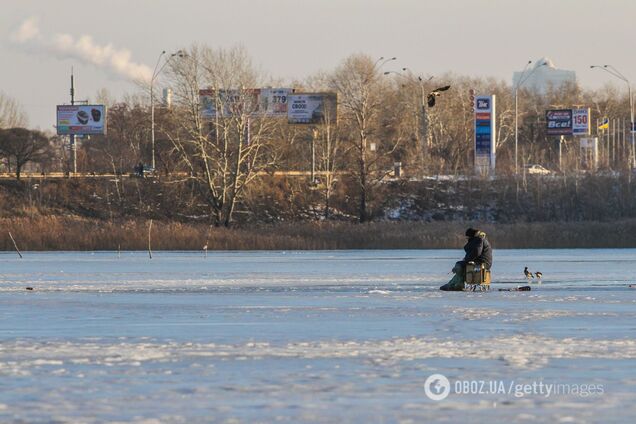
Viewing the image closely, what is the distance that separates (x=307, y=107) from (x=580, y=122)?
31825mm

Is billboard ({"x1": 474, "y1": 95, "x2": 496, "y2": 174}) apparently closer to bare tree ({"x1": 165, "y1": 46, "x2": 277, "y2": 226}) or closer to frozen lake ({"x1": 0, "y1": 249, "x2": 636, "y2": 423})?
bare tree ({"x1": 165, "y1": 46, "x2": 277, "y2": 226})

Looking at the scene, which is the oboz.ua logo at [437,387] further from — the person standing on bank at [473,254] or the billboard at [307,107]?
the billboard at [307,107]

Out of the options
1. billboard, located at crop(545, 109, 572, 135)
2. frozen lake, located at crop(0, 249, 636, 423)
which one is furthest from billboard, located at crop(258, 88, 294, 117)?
frozen lake, located at crop(0, 249, 636, 423)

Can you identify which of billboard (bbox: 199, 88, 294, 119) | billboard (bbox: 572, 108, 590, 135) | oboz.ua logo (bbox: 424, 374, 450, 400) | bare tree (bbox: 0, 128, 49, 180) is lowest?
oboz.ua logo (bbox: 424, 374, 450, 400)

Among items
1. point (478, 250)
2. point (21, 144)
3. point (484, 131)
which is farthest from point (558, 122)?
point (478, 250)

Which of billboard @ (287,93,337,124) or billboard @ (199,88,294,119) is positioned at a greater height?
billboard @ (287,93,337,124)

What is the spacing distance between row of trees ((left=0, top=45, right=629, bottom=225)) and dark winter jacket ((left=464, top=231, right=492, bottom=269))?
53431 millimetres

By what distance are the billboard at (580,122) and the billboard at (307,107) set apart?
30.7 metres

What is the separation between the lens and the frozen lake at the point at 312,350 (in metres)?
15.9

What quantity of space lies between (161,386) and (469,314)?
1177cm

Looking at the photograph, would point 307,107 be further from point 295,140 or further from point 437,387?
point 437,387

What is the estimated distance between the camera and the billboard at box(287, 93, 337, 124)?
114m

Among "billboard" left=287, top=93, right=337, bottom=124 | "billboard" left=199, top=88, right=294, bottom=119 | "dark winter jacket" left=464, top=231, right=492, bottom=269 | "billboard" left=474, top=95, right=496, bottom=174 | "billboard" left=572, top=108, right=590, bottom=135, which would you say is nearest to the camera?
"dark winter jacket" left=464, top=231, right=492, bottom=269

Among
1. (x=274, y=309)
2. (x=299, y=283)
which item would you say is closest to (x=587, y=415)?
(x=274, y=309)
